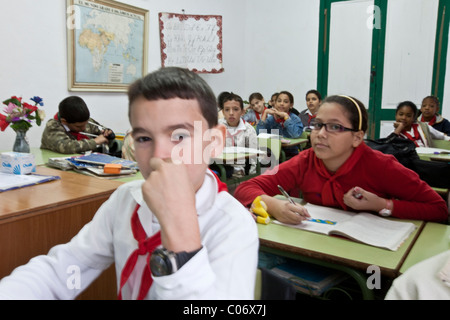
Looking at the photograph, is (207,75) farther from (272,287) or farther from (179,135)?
(272,287)

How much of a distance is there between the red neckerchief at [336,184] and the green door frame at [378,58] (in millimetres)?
4515

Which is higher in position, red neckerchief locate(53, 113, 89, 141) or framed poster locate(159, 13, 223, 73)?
framed poster locate(159, 13, 223, 73)

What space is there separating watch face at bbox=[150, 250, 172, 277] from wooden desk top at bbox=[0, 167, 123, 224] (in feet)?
3.20

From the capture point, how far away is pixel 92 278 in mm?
883

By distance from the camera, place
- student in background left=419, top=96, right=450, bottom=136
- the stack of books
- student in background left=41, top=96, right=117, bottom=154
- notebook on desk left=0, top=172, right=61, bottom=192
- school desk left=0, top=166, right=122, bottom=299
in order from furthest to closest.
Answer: student in background left=419, top=96, right=450, bottom=136 → student in background left=41, top=96, right=117, bottom=154 → the stack of books → notebook on desk left=0, top=172, right=61, bottom=192 → school desk left=0, top=166, right=122, bottom=299

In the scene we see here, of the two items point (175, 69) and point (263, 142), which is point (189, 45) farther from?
point (175, 69)

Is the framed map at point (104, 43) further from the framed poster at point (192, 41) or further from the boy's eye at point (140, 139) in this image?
the boy's eye at point (140, 139)

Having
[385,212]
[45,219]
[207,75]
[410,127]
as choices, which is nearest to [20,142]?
[45,219]

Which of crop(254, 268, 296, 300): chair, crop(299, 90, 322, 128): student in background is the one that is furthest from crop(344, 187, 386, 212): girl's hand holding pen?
crop(299, 90, 322, 128): student in background

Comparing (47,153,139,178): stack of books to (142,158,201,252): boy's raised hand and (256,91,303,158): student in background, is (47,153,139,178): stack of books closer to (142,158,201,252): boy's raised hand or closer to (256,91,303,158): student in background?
(142,158,201,252): boy's raised hand

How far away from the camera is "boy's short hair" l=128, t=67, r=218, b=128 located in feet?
2.39

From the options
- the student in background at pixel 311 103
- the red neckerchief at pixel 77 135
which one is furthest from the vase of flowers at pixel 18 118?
the student in background at pixel 311 103

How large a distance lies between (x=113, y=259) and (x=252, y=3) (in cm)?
706

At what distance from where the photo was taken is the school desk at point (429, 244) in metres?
1.12
